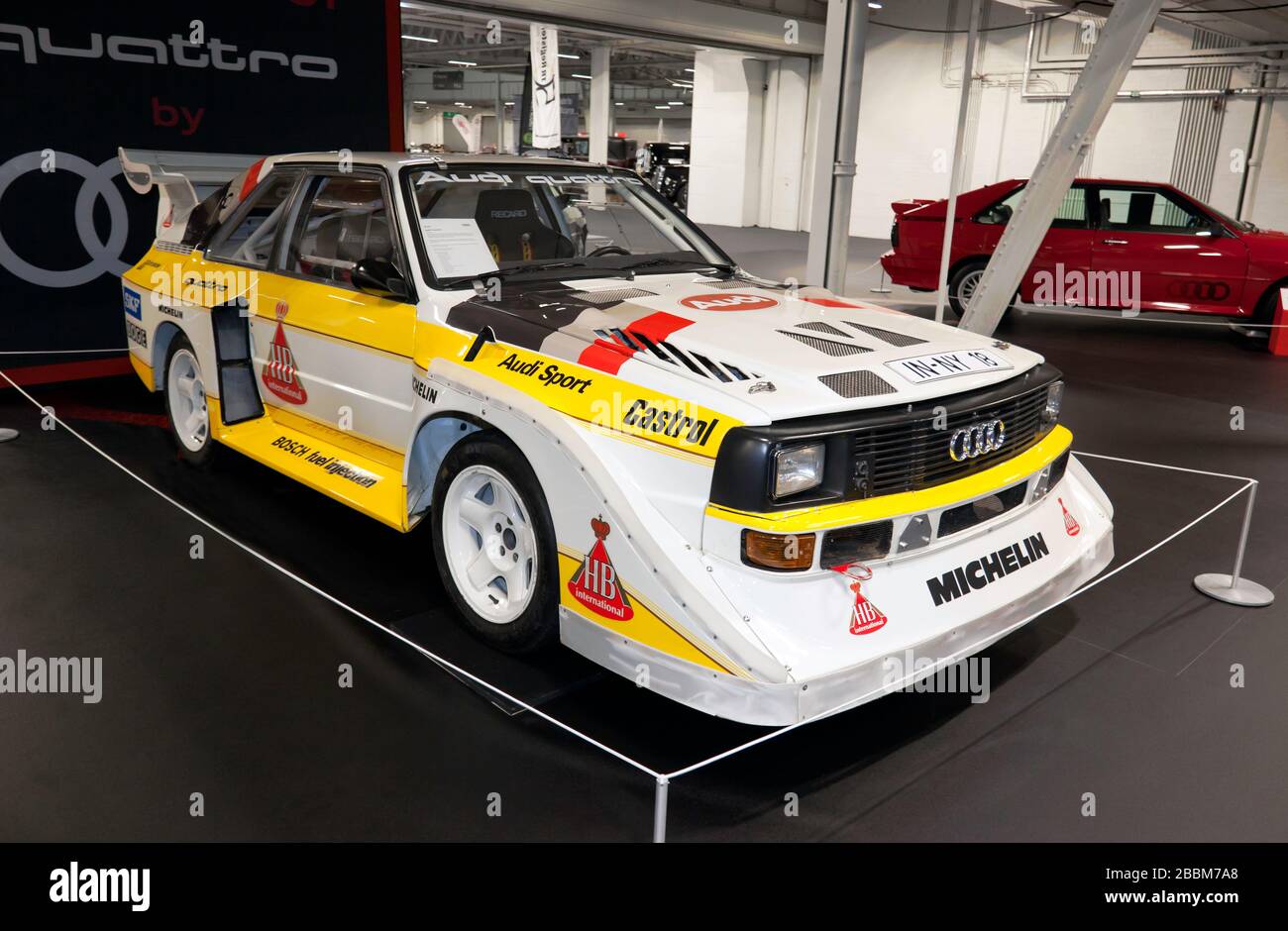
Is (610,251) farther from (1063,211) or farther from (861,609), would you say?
(1063,211)

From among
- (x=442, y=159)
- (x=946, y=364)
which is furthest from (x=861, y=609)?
(x=442, y=159)

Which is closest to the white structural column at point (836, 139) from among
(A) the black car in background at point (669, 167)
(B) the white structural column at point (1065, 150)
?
(B) the white structural column at point (1065, 150)

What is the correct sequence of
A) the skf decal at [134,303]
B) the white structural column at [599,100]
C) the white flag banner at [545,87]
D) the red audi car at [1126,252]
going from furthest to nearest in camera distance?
the white structural column at [599,100] < the white flag banner at [545,87] < the red audi car at [1126,252] < the skf decal at [134,303]

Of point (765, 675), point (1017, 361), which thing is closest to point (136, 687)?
point (765, 675)

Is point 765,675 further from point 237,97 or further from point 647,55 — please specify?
point 647,55

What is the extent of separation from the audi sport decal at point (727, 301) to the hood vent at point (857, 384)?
30.6 inches

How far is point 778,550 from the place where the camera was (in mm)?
2492

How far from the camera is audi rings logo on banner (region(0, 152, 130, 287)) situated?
6965mm

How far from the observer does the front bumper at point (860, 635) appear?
7.91 ft

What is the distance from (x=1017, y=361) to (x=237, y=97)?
6.91 meters

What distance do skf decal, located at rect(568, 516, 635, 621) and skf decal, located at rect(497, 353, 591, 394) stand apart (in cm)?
43

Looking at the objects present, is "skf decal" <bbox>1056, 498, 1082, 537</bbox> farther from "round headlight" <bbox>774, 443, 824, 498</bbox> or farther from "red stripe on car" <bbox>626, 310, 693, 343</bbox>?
"red stripe on car" <bbox>626, 310, 693, 343</bbox>

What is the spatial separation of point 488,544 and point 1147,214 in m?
9.07

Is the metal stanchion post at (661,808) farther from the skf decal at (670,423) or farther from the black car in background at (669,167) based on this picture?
the black car in background at (669,167)
